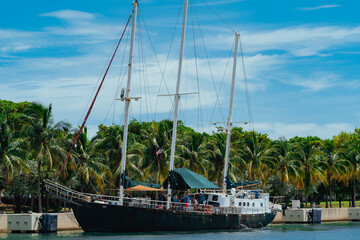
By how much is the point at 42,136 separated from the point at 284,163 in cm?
3958

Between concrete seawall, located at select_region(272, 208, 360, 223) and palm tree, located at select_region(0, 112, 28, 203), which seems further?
concrete seawall, located at select_region(272, 208, 360, 223)

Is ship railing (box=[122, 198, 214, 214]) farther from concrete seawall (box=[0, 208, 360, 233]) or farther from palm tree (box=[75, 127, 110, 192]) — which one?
palm tree (box=[75, 127, 110, 192])

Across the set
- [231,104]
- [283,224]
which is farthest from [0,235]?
[283,224]

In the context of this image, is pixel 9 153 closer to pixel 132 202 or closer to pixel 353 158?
pixel 132 202

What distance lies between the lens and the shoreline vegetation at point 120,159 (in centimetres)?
5803

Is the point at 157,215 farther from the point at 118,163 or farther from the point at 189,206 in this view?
the point at 118,163

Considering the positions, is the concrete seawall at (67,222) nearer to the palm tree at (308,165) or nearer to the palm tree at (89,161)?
the palm tree at (89,161)

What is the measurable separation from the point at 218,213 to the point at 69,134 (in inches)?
887

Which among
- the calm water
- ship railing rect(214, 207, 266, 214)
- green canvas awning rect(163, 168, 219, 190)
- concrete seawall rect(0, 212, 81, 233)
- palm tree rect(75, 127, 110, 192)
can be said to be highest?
palm tree rect(75, 127, 110, 192)

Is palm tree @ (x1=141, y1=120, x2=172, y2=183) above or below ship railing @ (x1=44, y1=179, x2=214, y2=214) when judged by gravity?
above

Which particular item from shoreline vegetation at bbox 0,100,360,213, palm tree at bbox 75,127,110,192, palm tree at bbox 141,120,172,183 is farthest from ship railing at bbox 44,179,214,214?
palm tree at bbox 141,120,172,183

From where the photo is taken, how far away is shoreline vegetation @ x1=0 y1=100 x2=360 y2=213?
58031 millimetres

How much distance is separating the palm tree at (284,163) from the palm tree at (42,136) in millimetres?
36490

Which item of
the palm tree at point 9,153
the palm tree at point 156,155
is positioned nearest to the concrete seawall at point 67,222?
the palm tree at point 9,153
